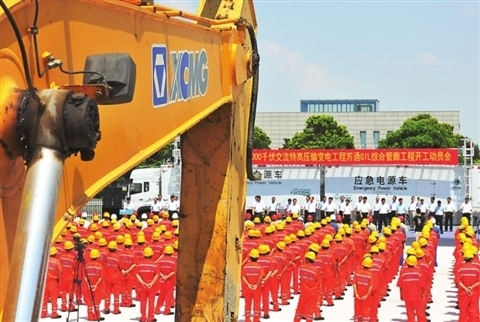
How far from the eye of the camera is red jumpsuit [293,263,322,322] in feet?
43.2

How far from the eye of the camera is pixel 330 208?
2970cm

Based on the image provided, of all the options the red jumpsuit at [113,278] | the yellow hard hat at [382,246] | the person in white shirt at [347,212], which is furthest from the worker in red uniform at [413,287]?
the person in white shirt at [347,212]

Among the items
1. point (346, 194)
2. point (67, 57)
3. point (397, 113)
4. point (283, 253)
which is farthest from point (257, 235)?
point (397, 113)

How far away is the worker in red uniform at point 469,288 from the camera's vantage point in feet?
41.9

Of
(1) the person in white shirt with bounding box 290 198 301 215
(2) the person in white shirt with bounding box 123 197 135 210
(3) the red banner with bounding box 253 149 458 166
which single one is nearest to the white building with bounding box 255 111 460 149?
(3) the red banner with bounding box 253 149 458 166

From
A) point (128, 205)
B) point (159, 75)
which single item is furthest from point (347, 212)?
point (159, 75)

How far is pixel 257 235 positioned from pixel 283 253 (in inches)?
82.0

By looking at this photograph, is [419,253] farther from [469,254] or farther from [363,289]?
[363,289]

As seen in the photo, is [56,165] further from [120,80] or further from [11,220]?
[120,80]

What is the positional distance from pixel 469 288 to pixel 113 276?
6.76m

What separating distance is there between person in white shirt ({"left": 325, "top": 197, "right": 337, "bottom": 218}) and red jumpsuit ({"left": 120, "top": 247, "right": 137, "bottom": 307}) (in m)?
14.5

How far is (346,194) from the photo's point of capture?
102 feet

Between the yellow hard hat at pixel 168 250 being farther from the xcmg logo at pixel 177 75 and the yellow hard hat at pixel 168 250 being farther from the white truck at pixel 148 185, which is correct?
the white truck at pixel 148 185

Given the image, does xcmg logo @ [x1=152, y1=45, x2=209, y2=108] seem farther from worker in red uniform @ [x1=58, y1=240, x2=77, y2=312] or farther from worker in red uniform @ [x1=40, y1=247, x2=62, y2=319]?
worker in red uniform @ [x1=58, y1=240, x2=77, y2=312]
